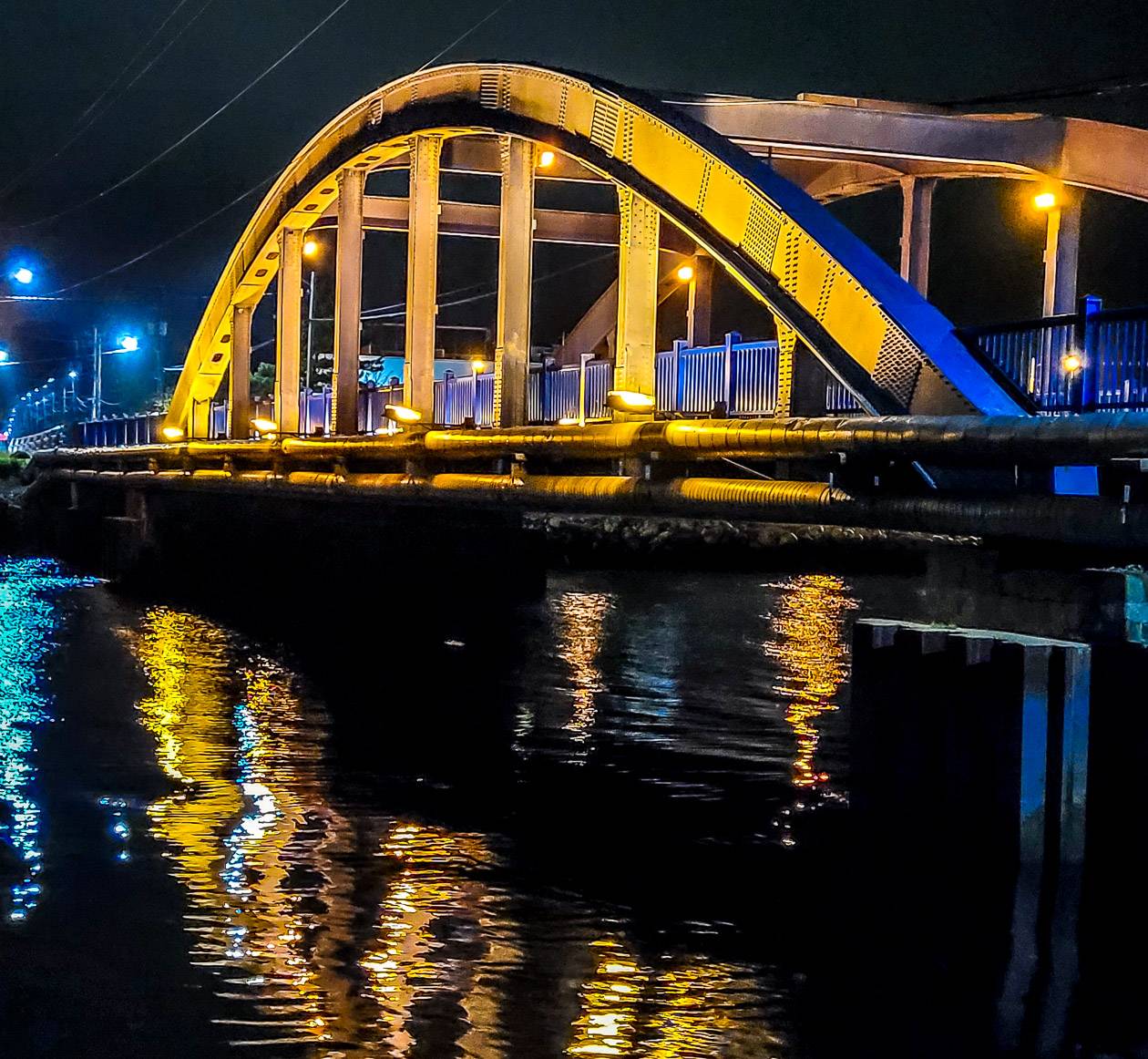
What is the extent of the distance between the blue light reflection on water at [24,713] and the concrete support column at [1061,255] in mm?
14020

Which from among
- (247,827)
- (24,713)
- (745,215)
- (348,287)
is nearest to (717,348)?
(745,215)

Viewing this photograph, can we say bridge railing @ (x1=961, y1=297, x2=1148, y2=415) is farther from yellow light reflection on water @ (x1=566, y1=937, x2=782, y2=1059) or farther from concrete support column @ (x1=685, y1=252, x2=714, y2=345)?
concrete support column @ (x1=685, y1=252, x2=714, y2=345)

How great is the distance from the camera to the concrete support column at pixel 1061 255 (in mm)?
22922

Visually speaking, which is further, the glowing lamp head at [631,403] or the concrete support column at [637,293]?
the concrete support column at [637,293]

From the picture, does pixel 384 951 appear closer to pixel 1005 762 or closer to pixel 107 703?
pixel 1005 762

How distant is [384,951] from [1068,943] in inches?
137

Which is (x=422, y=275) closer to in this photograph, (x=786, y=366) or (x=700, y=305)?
(x=786, y=366)

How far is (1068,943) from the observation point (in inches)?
337

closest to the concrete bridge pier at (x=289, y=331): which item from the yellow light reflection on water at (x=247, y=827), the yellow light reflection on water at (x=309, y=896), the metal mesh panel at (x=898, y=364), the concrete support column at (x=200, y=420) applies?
the concrete support column at (x=200, y=420)

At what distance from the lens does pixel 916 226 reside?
81.7 feet

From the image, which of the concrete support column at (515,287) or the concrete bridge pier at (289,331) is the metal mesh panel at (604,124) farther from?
the concrete bridge pier at (289,331)

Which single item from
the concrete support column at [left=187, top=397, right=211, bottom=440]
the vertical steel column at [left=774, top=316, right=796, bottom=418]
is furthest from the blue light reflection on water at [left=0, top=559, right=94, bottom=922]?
the vertical steel column at [left=774, top=316, right=796, bottom=418]

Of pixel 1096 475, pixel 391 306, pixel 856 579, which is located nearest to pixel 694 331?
pixel 856 579

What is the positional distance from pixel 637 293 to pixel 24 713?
23.2ft
